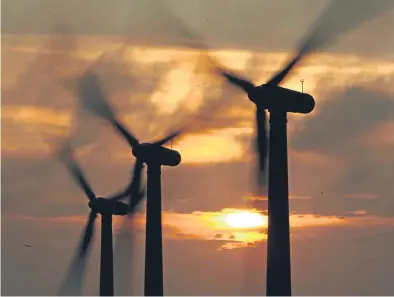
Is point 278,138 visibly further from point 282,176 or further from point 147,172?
point 147,172

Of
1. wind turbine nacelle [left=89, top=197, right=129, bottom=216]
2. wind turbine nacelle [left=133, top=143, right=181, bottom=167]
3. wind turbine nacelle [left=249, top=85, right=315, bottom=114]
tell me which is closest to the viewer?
wind turbine nacelle [left=249, top=85, right=315, bottom=114]

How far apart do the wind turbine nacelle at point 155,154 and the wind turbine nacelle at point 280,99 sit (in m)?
22.7

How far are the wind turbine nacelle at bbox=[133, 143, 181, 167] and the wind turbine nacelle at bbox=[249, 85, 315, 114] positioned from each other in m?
22.7

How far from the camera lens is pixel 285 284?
84625 millimetres

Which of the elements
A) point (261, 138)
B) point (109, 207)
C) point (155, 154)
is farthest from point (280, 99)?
point (109, 207)

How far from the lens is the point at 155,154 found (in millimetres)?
108688

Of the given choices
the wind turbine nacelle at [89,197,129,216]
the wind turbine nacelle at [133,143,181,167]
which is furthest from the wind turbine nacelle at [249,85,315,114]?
the wind turbine nacelle at [89,197,129,216]

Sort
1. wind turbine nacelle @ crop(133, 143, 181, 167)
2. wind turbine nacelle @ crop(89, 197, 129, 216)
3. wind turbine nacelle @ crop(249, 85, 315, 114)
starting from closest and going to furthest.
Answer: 1. wind turbine nacelle @ crop(249, 85, 315, 114)
2. wind turbine nacelle @ crop(133, 143, 181, 167)
3. wind turbine nacelle @ crop(89, 197, 129, 216)

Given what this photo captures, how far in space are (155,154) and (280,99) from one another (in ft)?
78.9

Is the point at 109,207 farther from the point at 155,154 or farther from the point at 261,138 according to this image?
the point at 261,138

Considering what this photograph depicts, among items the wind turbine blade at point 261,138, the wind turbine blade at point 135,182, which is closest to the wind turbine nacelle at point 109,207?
the wind turbine blade at point 135,182

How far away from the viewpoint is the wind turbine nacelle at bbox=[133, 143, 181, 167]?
109 metres

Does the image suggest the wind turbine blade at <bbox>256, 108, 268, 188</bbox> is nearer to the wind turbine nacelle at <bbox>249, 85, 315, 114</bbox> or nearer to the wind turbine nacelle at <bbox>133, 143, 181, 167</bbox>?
the wind turbine nacelle at <bbox>249, 85, 315, 114</bbox>

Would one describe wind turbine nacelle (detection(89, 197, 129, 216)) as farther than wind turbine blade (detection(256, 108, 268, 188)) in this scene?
Yes
